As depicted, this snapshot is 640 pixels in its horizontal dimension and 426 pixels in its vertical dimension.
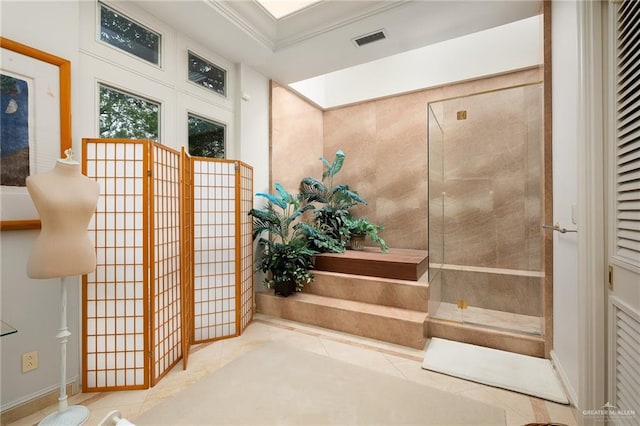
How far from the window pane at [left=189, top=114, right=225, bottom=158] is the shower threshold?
119 inches

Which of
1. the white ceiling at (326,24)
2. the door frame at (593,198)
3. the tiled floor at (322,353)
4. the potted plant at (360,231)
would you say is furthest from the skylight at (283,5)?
the tiled floor at (322,353)

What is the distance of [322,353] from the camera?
103 inches

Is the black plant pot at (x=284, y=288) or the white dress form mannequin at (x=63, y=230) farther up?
the white dress form mannequin at (x=63, y=230)

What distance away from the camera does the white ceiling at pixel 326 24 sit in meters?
2.61

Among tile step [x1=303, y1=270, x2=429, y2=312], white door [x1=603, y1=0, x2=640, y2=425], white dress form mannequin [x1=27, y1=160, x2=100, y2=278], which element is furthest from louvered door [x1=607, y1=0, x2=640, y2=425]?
white dress form mannequin [x1=27, y1=160, x2=100, y2=278]

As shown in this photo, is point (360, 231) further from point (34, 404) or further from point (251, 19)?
point (34, 404)

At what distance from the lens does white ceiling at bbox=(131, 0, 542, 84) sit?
2605mm

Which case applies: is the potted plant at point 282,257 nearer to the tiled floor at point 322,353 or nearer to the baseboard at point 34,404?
the tiled floor at point 322,353

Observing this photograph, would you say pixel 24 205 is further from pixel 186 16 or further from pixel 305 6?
pixel 305 6

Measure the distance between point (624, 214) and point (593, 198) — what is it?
0.52 feet

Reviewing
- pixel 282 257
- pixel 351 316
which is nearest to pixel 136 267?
pixel 282 257

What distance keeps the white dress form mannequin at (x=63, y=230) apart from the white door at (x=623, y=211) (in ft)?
9.04

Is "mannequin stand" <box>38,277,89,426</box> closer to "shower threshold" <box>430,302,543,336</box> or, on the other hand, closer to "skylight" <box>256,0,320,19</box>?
"shower threshold" <box>430,302,543,336</box>

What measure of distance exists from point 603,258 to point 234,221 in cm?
276
